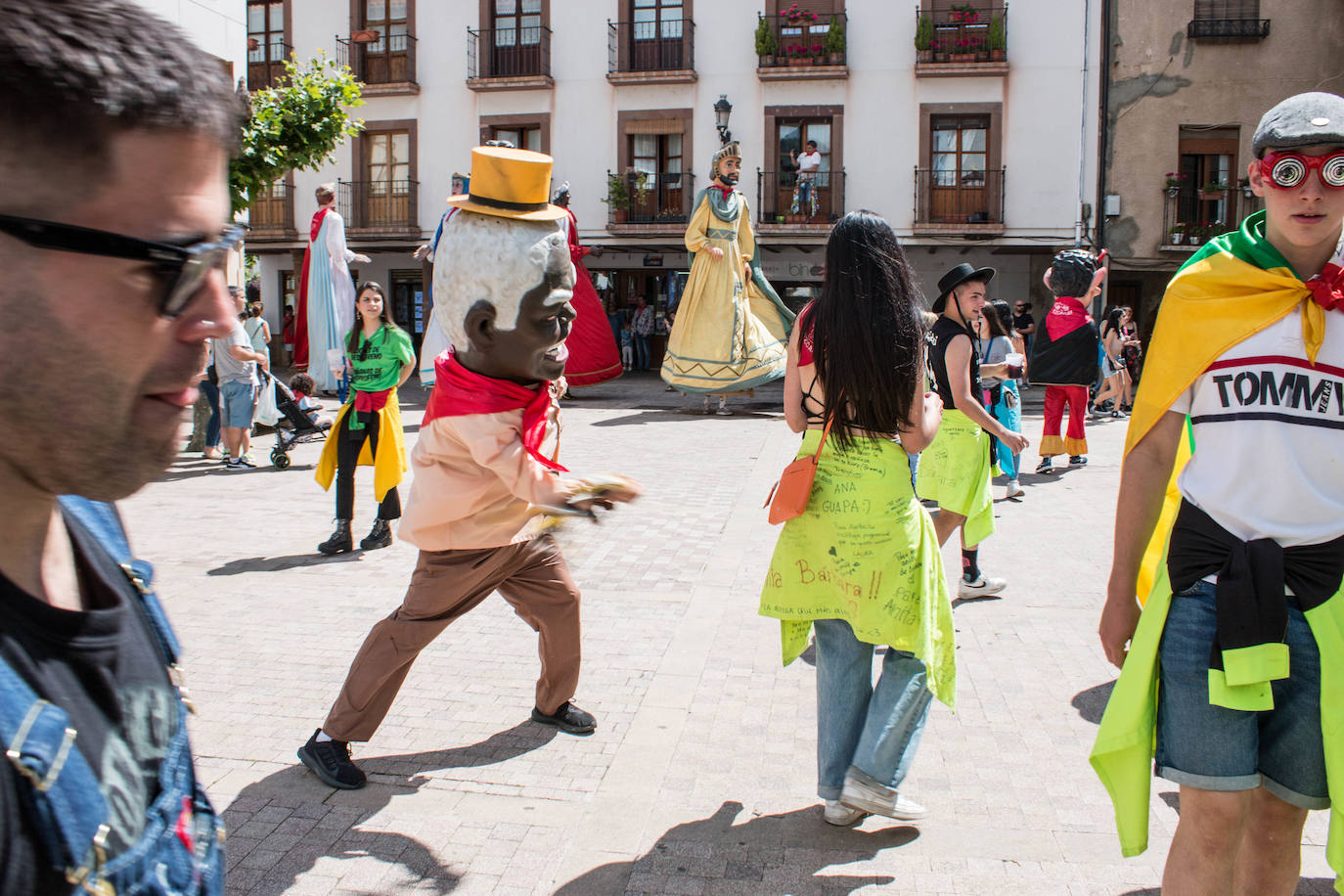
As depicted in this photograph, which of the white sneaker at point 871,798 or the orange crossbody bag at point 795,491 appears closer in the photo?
the white sneaker at point 871,798

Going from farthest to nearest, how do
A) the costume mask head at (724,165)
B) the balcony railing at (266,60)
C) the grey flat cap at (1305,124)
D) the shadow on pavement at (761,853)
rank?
the balcony railing at (266,60) → the costume mask head at (724,165) → the shadow on pavement at (761,853) → the grey flat cap at (1305,124)

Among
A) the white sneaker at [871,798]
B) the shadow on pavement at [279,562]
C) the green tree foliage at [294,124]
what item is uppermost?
the green tree foliage at [294,124]

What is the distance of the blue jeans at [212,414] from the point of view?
10312 millimetres

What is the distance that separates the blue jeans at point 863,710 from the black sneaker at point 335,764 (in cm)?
146

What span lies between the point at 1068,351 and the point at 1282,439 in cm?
753

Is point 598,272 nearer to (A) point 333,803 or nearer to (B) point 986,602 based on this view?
(B) point 986,602

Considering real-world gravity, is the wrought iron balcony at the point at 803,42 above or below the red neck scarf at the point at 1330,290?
above

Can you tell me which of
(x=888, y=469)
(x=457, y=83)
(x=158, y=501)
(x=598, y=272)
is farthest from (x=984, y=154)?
(x=888, y=469)

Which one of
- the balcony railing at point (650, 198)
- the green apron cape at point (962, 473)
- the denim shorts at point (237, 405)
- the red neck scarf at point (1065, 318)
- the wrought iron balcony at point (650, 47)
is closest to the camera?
the green apron cape at point (962, 473)

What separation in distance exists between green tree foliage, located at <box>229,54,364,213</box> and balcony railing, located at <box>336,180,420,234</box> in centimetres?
1536

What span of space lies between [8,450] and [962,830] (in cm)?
284

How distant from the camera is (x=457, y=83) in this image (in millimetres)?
24953

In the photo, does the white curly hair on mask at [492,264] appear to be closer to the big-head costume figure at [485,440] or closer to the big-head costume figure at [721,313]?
the big-head costume figure at [485,440]

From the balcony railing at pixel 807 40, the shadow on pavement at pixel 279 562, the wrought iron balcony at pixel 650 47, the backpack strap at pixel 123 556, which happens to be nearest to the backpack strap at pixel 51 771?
the backpack strap at pixel 123 556
